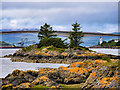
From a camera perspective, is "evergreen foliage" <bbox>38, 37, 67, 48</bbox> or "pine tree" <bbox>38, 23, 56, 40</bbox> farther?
"pine tree" <bbox>38, 23, 56, 40</bbox>

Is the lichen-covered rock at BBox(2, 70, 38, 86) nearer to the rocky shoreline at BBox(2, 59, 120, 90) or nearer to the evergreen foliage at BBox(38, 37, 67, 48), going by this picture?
the rocky shoreline at BBox(2, 59, 120, 90)

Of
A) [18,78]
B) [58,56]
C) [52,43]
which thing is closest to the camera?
[18,78]

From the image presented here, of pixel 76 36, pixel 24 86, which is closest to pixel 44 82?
pixel 24 86

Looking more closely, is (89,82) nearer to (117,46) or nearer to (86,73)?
(86,73)

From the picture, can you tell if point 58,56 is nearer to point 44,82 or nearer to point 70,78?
point 70,78

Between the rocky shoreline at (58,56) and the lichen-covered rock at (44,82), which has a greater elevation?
the lichen-covered rock at (44,82)

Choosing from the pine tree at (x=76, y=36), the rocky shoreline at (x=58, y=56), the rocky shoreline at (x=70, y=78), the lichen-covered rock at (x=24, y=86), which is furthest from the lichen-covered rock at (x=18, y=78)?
the pine tree at (x=76, y=36)

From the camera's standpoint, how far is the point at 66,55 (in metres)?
40.1

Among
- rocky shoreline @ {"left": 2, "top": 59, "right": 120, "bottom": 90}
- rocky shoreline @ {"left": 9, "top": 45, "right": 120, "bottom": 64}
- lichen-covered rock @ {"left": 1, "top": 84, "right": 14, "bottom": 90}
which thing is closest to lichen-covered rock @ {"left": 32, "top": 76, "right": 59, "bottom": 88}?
rocky shoreline @ {"left": 2, "top": 59, "right": 120, "bottom": 90}

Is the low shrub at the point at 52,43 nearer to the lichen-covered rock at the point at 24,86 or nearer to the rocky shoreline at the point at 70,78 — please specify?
the rocky shoreline at the point at 70,78

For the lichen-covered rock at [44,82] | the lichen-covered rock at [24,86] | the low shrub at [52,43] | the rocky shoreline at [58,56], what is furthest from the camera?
the low shrub at [52,43]

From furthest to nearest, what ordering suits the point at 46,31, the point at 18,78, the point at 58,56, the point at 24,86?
the point at 46,31 < the point at 58,56 < the point at 18,78 < the point at 24,86

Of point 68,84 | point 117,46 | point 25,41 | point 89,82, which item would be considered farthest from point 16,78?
point 25,41

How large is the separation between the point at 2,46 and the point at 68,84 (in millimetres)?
96011
